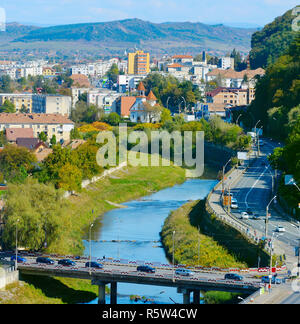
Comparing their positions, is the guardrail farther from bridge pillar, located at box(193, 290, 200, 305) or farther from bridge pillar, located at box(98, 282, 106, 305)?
bridge pillar, located at box(98, 282, 106, 305)

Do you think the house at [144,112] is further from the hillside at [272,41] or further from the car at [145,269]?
the car at [145,269]

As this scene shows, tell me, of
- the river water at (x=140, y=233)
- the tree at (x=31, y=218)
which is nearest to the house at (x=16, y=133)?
the river water at (x=140, y=233)

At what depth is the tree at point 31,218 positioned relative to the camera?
1439 inches

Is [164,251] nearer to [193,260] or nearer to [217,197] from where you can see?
[193,260]

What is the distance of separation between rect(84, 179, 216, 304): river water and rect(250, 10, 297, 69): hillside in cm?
6338

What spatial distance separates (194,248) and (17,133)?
4209 cm

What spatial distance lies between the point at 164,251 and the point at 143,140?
1533 inches

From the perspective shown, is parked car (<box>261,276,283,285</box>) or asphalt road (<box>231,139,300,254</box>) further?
asphalt road (<box>231,139,300,254</box>)

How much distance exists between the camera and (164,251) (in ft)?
132

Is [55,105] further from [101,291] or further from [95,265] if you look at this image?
[101,291]

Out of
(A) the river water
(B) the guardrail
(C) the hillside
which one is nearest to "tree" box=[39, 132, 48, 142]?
(A) the river water

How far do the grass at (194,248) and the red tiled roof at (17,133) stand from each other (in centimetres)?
3288

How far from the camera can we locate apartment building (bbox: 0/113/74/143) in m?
81.5
